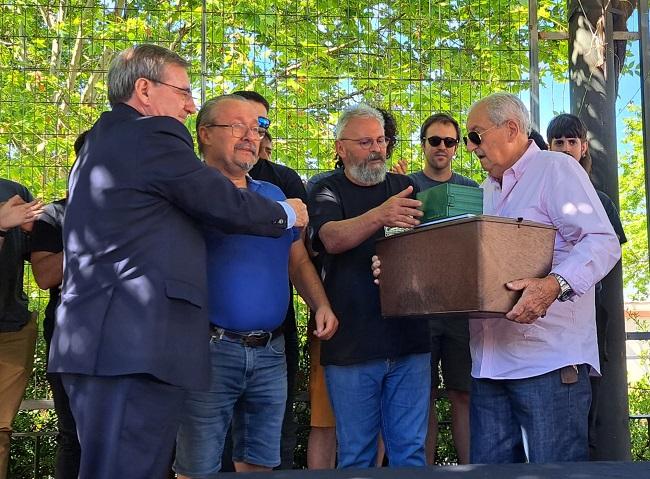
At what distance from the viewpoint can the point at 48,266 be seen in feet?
14.3

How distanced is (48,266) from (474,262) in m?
2.33

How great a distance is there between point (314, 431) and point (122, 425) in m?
2.23

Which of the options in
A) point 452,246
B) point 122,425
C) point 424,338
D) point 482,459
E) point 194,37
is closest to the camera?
point 122,425

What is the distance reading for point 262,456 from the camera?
3.67 m

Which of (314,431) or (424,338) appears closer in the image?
(424,338)

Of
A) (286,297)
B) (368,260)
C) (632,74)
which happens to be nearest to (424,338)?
(368,260)

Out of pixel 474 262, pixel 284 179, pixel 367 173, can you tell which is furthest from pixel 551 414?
pixel 284 179

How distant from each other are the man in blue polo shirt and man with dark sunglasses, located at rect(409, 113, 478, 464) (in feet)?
4.74

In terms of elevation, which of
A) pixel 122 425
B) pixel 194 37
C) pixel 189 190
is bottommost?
pixel 122 425

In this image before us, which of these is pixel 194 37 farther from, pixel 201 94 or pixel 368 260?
pixel 368 260

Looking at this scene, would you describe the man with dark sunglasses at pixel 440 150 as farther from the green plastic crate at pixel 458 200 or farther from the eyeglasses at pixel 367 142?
the green plastic crate at pixel 458 200

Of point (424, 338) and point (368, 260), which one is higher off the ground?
point (368, 260)

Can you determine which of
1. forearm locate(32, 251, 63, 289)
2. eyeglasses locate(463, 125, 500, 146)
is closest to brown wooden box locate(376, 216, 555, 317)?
eyeglasses locate(463, 125, 500, 146)

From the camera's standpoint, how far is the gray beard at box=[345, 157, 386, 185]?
13.4 ft
